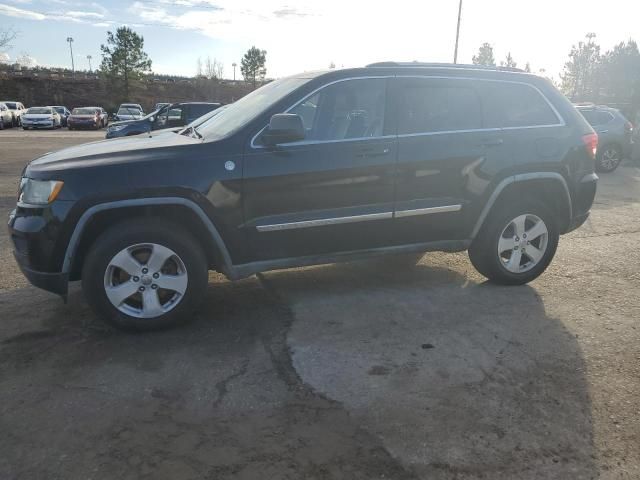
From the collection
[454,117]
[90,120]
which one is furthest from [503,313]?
[90,120]

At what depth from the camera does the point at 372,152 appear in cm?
411

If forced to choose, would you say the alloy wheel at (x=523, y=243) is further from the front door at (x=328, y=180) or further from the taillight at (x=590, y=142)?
the front door at (x=328, y=180)

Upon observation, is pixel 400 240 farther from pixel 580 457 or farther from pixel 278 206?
pixel 580 457

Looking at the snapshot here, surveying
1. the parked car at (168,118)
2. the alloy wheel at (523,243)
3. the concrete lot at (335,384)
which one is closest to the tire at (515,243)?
the alloy wheel at (523,243)

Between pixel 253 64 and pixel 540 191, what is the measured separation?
7812 centimetres

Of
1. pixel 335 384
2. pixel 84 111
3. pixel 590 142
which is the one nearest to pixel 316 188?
pixel 335 384

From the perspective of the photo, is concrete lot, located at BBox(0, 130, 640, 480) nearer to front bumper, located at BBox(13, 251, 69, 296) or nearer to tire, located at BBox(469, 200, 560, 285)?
tire, located at BBox(469, 200, 560, 285)

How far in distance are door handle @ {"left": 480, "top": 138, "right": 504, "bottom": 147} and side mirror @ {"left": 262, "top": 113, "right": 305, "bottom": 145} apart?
1633mm

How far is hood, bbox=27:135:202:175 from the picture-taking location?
3633 millimetres

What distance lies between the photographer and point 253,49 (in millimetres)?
77375

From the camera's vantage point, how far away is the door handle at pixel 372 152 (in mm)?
4070

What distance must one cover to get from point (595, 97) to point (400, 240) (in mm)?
81196

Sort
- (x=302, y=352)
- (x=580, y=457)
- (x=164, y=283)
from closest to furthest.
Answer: (x=580, y=457)
(x=302, y=352)
(x=164, y=283)

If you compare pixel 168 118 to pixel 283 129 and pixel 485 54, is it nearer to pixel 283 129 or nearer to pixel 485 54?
pixel 283 129
